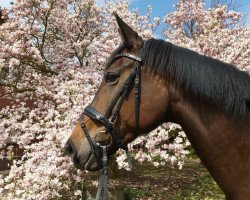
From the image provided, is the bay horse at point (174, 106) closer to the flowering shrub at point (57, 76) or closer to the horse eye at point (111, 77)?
the horse eye at point (111, 77)

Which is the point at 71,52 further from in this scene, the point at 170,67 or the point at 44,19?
the point at 170,67

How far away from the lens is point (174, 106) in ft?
9.30

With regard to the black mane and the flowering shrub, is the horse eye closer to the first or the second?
the black mane

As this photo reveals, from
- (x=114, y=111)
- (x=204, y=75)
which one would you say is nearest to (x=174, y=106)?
(x=204, y=75)

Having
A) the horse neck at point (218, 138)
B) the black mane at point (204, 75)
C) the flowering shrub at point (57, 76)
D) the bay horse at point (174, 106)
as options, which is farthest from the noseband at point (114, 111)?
the flowering shrub at point (57, 76)

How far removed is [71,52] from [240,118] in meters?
7.01

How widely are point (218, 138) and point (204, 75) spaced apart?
0.47 meters

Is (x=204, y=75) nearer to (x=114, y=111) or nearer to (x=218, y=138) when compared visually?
(x=218, y=138)

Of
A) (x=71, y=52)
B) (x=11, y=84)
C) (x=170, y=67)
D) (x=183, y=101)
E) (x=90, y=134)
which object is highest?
(x=71, y=52)

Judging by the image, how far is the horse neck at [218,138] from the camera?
2682mm

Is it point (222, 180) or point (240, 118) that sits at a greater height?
point (240, 118)

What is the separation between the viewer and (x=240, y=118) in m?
2.70

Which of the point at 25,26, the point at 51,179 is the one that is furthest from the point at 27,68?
the point at 51,179

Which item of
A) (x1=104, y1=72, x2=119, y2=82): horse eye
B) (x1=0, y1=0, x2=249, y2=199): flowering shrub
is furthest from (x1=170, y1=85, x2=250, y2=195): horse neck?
(x1=0, y1=0, x2=249, y2=199): flowering shrub
